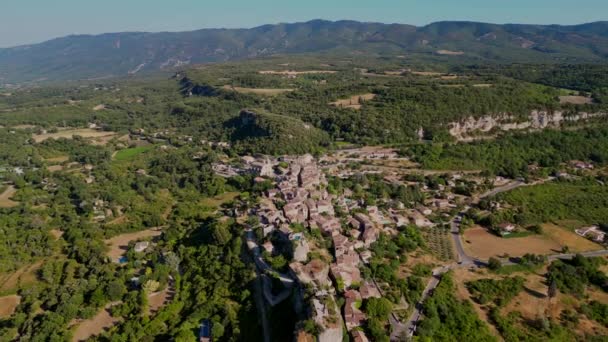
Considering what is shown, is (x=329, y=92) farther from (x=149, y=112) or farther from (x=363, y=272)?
(x=363, y=272)

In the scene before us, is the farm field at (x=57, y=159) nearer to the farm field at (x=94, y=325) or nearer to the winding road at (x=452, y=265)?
the farm field at (x=94, y=325)

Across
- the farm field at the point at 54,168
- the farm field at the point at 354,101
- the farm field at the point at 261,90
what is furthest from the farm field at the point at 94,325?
the farm field at the point at 261,90

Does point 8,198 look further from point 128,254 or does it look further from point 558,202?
point 558,202

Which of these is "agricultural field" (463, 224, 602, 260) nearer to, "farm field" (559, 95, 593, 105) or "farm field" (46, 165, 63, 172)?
"farm field" (559, 95, 593, 105)

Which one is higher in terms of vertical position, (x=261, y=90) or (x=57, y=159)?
(x=261, y=90)

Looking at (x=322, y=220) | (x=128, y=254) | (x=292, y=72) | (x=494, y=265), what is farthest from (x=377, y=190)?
(x=292, y=72)

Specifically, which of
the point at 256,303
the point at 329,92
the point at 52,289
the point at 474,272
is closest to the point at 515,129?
the point at 329,92
